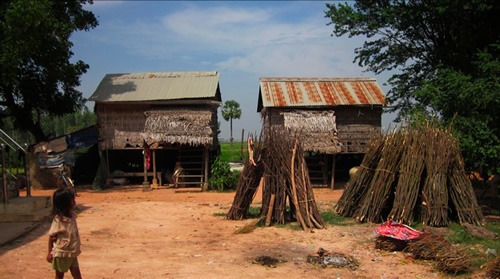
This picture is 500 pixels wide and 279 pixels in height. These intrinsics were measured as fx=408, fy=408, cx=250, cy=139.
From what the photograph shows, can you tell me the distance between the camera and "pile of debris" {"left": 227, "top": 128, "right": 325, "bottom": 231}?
793 cm

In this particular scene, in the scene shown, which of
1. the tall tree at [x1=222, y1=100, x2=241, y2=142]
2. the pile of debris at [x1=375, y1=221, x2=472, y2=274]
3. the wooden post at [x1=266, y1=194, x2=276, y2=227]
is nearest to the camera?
the pile of debris at [x1=375, y1=221, x2=472, y2=274]

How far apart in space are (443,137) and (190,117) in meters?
9.62

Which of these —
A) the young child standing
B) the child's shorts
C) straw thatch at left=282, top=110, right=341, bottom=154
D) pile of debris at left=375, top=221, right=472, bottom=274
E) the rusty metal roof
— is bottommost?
pile of debris at left=375, top=221, right=472, bottom=274

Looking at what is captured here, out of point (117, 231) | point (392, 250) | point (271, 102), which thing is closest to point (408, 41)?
point (271, 102)

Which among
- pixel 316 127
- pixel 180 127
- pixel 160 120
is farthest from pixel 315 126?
pixel 160 120

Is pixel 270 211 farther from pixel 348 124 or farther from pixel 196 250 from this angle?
pixel 348 124

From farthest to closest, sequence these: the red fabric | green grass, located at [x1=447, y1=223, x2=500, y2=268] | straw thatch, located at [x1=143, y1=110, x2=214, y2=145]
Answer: straw thatch, located at [x1=143, y1=110, x2=214, y2=145] → the red fabric → green grass, located at [x1=447, y1=223, x2=500, y2=268]

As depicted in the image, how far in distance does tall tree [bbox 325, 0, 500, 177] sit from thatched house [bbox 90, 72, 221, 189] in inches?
232

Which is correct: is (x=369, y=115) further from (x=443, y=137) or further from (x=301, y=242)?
(x=301, y=242)

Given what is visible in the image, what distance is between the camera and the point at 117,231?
7684mm

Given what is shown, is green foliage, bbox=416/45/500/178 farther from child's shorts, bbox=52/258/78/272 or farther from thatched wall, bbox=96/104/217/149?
thatched wall, bbox=96/104/217/149

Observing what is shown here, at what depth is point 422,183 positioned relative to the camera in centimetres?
827

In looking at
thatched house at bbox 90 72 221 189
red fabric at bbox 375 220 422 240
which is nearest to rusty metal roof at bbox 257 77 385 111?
thatched house at bbox 90 72 221 189

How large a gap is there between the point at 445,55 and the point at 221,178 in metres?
8.57
